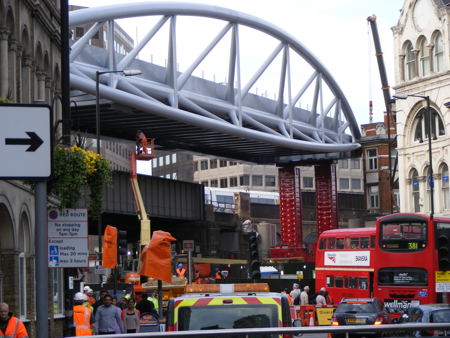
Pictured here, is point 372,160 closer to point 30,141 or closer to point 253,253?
point 253,253

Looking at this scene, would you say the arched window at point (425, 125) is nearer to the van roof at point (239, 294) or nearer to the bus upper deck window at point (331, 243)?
the bus upper deck window at point (331, 243)

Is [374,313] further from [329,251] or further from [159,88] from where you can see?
[159,88]

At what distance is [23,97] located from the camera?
31.6 meters

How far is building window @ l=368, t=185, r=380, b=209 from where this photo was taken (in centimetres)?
11781

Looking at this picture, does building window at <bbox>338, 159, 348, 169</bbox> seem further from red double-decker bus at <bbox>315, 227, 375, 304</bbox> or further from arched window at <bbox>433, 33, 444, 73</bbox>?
red double-decker bus at <bbox>315, 227, 375, 304</bbox>

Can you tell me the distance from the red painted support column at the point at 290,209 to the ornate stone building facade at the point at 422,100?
33.3m

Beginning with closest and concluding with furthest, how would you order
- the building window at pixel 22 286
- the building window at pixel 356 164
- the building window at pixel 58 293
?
the building window at pixel 22 286
the building window at pixel 58 293
the building window at pixel 356 164

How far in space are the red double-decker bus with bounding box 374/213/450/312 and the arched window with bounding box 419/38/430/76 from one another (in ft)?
142

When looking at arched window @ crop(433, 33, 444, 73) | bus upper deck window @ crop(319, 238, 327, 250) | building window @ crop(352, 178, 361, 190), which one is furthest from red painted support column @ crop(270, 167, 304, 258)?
bus upper deck window @ crop(319, 238, 327, 250)

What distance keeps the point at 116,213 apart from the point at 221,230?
25.2 m

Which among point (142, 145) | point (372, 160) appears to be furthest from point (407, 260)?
point (372, 160)

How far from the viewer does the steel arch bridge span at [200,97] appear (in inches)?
3071

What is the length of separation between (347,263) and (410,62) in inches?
1461

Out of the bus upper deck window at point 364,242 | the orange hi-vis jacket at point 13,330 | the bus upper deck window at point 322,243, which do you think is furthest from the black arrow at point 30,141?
the bus upper deck window at point 322,243
